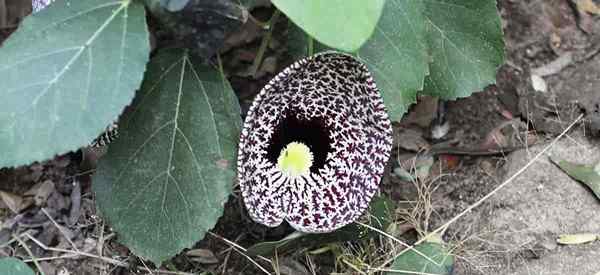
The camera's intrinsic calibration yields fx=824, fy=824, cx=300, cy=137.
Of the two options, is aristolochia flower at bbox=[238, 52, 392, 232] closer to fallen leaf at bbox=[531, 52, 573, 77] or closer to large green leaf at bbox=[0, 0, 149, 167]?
large green leaf at bbox=[0, 0, 149, 167]

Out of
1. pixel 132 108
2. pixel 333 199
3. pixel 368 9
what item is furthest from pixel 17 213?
pixel 368 9

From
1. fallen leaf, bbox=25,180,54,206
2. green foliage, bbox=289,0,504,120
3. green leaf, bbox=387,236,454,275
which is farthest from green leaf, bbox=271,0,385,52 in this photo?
fallen leaf, bbox=25,180,54,206

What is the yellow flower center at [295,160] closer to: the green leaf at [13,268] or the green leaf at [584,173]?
the green leaf at [13,268]

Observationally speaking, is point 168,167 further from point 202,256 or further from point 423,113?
point 423,113

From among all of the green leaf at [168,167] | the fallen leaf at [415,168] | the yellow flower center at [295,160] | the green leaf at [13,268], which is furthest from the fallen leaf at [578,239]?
the green leaf at [13,268]

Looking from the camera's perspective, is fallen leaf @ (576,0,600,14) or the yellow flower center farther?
fallen leaf @ (576,0,600,14)

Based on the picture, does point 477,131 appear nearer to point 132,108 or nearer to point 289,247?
point 289,247
